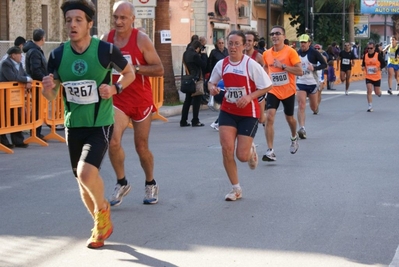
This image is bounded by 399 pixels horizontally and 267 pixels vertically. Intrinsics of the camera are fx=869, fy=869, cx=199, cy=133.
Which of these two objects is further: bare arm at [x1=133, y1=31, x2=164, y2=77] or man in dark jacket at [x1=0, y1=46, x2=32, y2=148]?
man in dark jacket at [x1=0, y1=46, x2=32, y2=148]

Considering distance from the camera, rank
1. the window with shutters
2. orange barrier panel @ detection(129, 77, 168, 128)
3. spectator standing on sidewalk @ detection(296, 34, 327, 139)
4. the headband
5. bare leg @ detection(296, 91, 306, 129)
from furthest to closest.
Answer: the window with shutters, orange barrier panel @ detection(129, 77, 168, 128), spectator standing on sidewalk @ detection(296, 34, 327, 139), bare leg @ detection(296, 91, 306, 129), the headband

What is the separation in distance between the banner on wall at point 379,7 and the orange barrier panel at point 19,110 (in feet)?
158

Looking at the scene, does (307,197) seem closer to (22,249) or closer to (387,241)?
(387,241)

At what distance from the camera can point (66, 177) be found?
10.6 metres

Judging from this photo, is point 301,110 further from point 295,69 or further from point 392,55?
point 392,55

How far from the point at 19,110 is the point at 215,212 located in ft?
22.2

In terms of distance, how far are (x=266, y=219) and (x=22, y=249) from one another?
2.30m

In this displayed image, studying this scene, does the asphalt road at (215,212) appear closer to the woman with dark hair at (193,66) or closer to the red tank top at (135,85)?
the red tank top at (135,85)

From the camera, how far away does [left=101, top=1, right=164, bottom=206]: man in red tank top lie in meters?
8.11

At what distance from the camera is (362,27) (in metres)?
64.5

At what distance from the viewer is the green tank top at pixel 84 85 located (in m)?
6.69

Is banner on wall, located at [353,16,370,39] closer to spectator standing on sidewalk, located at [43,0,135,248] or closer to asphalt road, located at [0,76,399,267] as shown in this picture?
asphalt road, located at [0,76,399,267]

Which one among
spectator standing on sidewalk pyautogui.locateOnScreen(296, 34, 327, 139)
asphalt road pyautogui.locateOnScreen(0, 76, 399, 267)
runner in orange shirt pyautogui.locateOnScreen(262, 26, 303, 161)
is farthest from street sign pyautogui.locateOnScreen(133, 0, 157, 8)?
runner in orange shirt pyautogui.locateOnScreen(262, 26, 303, 161)

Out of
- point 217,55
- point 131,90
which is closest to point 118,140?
point 131,90
